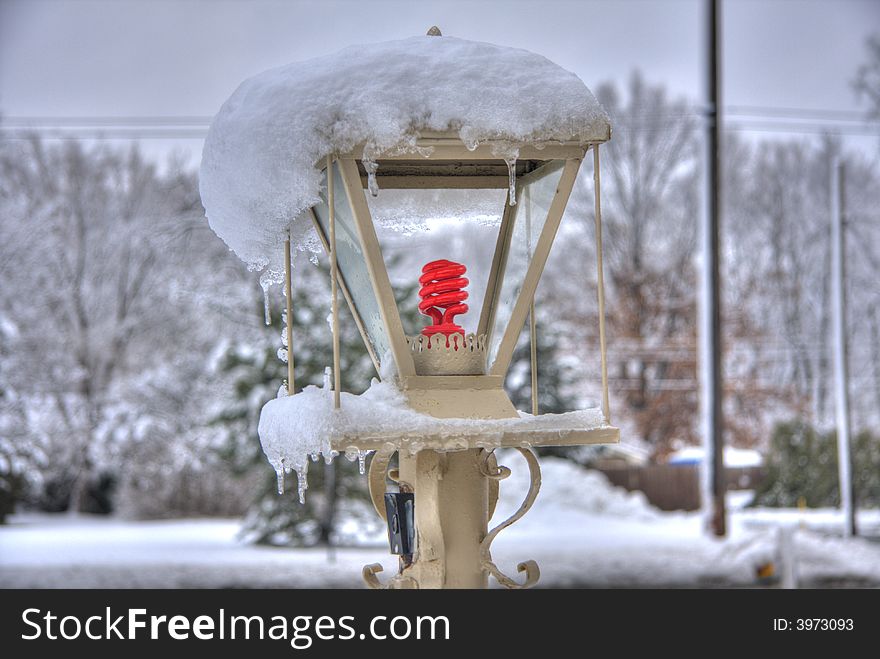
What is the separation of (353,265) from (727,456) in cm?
1362

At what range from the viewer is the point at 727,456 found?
49.5 feet

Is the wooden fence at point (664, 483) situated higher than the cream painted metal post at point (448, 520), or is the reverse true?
the cream painted metal post at point (448, 520)

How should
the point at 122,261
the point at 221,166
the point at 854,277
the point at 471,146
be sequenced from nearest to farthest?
the point at 471,146, the point at 221,166, the point at 122,261, the point at 854,277

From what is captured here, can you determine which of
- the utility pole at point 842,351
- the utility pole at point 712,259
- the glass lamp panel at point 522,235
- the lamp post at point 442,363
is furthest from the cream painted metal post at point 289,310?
the utility pole at point 842,351

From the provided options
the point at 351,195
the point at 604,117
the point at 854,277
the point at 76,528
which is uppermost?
the point at 604,117

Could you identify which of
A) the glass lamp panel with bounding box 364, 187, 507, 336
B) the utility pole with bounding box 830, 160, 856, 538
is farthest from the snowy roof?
the utility pole with bounding box 830, 160, 856, 538

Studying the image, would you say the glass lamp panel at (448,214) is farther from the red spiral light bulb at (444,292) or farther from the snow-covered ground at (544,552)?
the snow-covered ground at (544,552)

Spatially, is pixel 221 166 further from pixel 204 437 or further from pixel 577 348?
pixel 577 348

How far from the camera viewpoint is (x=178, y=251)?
12.3 metres

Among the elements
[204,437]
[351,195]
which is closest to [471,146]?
[351,195]

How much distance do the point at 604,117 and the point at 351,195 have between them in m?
0.57

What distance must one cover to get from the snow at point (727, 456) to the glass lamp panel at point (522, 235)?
12521mm

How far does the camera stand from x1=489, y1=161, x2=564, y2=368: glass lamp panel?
2346mm

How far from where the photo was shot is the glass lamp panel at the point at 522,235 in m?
2.35
